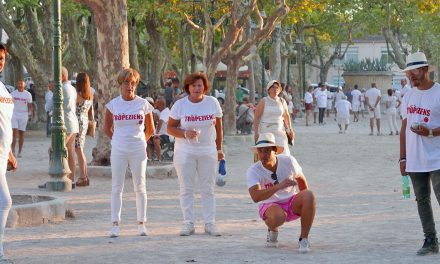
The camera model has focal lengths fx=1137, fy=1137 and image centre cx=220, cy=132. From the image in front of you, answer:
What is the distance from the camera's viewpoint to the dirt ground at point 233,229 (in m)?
9.66

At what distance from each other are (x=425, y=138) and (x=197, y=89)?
8.45ft

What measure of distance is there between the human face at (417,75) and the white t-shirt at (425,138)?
0.10 meters

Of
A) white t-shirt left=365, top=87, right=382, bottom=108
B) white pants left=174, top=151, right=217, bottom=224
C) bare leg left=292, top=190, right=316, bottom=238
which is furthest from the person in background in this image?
white t-shirt left=365, top=87, right=382, bottom=108

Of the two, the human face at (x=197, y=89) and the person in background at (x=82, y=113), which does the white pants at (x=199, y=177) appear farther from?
the person in background at (x=82, y=113)

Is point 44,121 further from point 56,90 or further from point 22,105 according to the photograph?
point 56,90

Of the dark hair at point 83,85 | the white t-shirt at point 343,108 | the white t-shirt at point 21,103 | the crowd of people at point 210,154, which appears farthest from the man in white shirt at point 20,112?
the white t-shirt at point 343,108

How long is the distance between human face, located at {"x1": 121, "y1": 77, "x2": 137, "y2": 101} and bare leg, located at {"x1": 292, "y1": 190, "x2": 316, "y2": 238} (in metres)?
2.31

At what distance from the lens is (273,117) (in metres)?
15.2

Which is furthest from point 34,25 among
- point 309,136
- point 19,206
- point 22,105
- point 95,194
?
point 19,206

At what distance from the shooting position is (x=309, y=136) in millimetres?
35125

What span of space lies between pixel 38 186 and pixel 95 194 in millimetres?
1382

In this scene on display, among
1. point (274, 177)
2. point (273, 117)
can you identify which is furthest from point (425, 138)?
point (273, 117)

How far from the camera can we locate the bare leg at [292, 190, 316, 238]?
32.1 ft

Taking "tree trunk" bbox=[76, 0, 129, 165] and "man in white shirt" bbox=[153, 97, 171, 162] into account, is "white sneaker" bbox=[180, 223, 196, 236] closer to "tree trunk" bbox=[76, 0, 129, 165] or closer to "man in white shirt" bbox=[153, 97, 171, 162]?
"tree trunk" bbox=[76, 0, 129, 165]
